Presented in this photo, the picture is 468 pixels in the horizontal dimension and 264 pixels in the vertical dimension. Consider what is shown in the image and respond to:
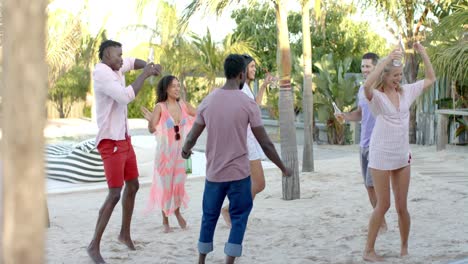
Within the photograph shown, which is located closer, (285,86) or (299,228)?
(299,228)

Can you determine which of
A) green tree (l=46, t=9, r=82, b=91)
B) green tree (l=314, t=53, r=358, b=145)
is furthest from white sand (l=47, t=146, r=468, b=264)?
green tree (l=46, t=9, r=82, b=91)

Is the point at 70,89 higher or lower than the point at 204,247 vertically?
higher

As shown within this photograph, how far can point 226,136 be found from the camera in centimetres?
543

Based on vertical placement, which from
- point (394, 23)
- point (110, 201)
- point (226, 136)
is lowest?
point (110, 201)

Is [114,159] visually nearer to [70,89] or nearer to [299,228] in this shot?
[299,228]

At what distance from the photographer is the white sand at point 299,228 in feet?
21.2

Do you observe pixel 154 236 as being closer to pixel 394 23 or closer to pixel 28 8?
pixel 28 8

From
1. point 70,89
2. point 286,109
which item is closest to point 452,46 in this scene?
point 286,109

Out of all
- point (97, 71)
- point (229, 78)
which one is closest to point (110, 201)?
point (97, 71)

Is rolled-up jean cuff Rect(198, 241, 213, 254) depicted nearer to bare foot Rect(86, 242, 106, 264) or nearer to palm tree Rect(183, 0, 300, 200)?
bare foot Rect(86, 242, 106, 264)

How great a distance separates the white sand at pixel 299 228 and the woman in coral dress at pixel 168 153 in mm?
294

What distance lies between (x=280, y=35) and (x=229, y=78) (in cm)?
418

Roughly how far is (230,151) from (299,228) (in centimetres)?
240

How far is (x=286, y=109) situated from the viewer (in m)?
9.84
